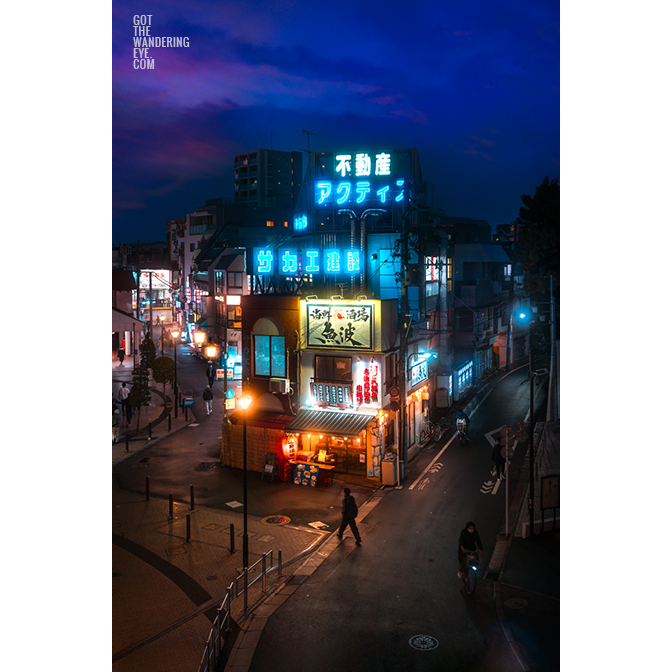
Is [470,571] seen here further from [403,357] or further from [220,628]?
[403,357]

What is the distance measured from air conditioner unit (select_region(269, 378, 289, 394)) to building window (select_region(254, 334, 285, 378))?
0.25 metres

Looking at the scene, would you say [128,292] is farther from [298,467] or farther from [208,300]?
[298,467]

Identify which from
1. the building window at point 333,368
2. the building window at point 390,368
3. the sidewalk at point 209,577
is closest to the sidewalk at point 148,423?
the sidewalk at point 209,577

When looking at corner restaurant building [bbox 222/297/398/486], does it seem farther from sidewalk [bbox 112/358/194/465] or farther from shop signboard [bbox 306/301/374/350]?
sidewalk [bbox 112/358/194/465]

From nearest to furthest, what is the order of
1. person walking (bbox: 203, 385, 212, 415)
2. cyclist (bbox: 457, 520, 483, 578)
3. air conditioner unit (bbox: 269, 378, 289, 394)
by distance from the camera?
1. cyclist (bbox: 457, 520, 483, 578)
2. air conditioner unit (bbox: 269, 378, 289, 394)
3. person walking (bbox: 203, 385, 212, 415)

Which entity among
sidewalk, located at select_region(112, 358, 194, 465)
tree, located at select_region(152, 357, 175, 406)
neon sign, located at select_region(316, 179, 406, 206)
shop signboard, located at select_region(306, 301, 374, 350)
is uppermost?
neon sign, located at select_region(316, 179, 406, 206)

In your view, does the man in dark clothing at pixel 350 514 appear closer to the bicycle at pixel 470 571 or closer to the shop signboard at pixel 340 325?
the bicycle at pixel 470 571

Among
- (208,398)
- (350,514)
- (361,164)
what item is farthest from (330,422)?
(208,398)

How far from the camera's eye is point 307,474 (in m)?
24.2

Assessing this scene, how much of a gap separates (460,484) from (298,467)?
22.0 feet

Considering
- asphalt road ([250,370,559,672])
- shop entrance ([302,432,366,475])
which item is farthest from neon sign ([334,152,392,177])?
asphalt road ([250,370,559,672])

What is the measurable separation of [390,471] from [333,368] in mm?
4956

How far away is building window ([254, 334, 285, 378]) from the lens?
86.9ft

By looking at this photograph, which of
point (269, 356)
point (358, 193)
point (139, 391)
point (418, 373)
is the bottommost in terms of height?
point (139, 391)
